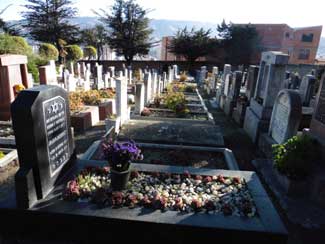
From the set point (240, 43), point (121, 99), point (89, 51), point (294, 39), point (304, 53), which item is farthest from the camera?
point (304, 53)

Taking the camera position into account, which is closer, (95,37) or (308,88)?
(308,88)

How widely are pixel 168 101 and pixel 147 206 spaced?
6.31m

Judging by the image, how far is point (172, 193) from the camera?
327cm

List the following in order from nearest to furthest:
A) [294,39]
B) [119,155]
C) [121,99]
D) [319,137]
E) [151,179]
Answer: [119,155]
[151,179]
[319,137]
[121,99]
[294,39]

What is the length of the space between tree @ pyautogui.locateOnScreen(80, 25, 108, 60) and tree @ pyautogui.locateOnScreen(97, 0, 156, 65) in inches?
38.7

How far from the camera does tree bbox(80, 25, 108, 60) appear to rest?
92.9 ft

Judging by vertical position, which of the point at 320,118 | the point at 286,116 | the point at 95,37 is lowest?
the point at 286,116

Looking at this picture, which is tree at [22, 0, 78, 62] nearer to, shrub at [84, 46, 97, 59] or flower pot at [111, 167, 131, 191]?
shrub at [84, 46, 97, 59]

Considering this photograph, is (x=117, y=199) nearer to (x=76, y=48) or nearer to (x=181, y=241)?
(x=181, y=241)

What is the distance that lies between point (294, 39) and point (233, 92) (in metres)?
34.2

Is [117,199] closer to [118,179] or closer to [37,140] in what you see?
[118,179]

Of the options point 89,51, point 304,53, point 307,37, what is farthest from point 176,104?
point 307,37

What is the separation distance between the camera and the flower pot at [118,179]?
316cm

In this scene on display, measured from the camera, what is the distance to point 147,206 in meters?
2.97
